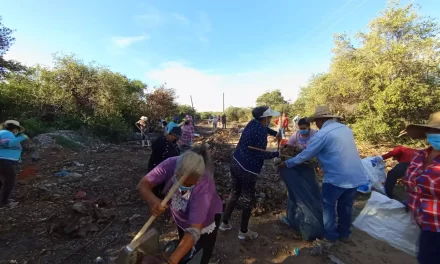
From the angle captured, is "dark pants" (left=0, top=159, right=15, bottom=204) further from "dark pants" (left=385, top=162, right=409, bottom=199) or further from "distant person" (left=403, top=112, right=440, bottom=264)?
"dark pants" (left=385, top=162, right=409, bottom=199)

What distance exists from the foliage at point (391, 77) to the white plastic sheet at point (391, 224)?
364 inches

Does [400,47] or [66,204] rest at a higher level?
[400,47]

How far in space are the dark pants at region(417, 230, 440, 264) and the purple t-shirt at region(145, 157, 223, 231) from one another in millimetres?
1492

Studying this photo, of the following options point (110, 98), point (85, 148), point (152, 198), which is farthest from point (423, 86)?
point (110, 98)

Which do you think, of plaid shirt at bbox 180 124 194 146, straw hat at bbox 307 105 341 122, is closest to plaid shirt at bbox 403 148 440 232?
straw hat at bbox 307 105 341 122

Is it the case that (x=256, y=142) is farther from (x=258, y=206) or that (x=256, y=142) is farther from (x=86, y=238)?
(x=86, y=238)

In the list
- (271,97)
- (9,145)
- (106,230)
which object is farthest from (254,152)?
(271,97)

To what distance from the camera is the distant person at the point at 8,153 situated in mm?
3674

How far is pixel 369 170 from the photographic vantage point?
475 centimetres

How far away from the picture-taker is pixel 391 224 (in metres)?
2.64

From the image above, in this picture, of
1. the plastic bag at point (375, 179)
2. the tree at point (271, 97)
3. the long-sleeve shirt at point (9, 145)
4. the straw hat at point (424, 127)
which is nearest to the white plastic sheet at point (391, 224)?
the straw hat at point (424, 127)

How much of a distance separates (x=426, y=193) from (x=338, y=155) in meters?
0.98

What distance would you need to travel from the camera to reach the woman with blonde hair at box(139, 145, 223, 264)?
132cm

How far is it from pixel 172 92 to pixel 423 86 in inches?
593
